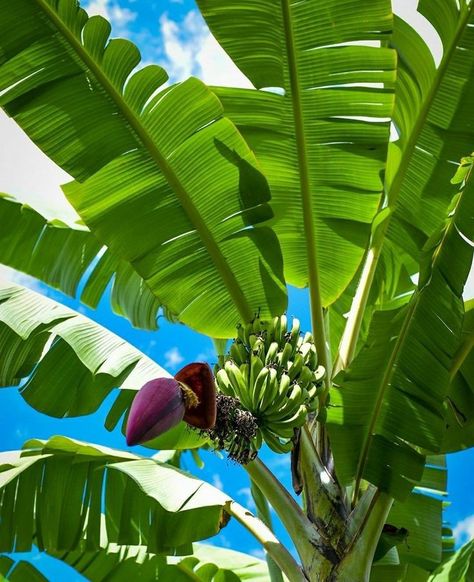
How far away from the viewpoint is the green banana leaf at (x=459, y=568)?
225cm

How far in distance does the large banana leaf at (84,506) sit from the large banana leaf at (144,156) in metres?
0.56

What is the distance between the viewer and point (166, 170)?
7.92 feet

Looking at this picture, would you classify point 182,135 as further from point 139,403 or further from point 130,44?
point 139,403

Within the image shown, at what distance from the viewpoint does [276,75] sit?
2406mm

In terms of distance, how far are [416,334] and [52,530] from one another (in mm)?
1259

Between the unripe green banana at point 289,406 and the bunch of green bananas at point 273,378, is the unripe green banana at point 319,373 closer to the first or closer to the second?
the bunch of green bananas at point 273,378

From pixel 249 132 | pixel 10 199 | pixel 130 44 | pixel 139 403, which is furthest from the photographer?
pixel 10 199

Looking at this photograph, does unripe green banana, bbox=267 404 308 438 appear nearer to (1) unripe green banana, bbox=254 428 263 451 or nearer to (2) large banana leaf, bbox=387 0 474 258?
(1) unripe green banana, bbox=254 428 263 451

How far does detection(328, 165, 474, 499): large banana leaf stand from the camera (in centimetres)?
206

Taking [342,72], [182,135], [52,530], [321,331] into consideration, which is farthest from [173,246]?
[52,530]

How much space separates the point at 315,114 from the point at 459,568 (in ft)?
4.37

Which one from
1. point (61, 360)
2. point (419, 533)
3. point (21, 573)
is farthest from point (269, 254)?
point (21, 573)

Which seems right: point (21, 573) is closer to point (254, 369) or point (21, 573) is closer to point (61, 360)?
point (61, 360)

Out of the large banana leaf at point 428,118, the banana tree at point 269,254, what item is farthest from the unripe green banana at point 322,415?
the large banana leaf at point 428,118
